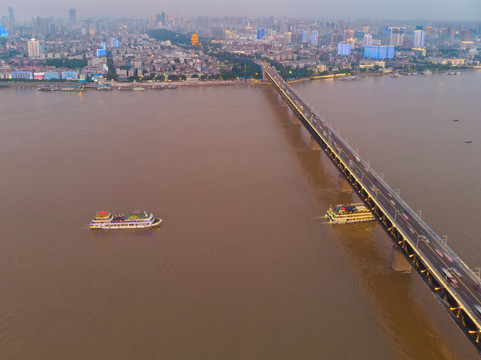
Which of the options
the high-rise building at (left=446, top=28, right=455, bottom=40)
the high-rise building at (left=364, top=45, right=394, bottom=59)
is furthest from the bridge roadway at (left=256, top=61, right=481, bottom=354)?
the high-rise building at (left=446, top=28, right=455, bottom=40)

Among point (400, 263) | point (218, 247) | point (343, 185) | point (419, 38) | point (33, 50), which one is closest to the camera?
point (400, 263)

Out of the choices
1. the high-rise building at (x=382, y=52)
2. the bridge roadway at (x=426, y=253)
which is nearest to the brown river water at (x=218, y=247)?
the bridge roadway at (x=426, y=253)

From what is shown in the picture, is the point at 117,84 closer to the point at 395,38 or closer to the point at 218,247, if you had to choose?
the point at 218,247

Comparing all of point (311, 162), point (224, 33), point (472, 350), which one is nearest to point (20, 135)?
point (311, 162)

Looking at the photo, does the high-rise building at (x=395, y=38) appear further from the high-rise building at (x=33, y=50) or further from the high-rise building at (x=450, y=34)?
the high-rise building at (x=33, y=50)

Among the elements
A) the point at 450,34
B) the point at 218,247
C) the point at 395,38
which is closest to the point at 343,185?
the point at 218,247

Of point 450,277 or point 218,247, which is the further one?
point 218,247
